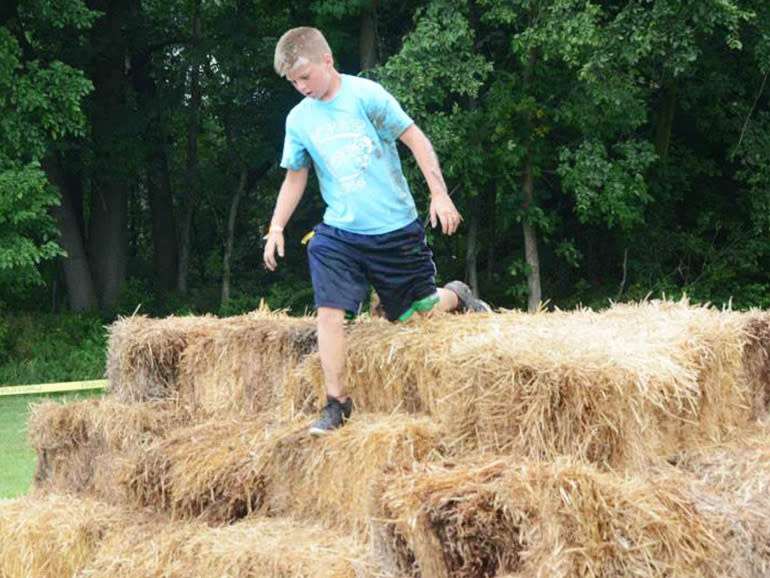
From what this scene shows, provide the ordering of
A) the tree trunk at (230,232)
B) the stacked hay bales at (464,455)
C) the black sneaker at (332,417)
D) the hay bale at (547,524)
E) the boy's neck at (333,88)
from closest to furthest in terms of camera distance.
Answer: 1. the hay bale at (547,524)
2. the stacked hay bales at (464,455)
3. the black sneaker at (332,417)
4. the boy's neck at (333,88)
5. the tree trunk at (230,232)

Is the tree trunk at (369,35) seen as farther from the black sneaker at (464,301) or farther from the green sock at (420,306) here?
the green sock at (420,306)

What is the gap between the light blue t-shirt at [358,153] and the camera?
568cm

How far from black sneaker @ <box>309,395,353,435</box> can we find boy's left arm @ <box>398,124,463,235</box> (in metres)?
0.88

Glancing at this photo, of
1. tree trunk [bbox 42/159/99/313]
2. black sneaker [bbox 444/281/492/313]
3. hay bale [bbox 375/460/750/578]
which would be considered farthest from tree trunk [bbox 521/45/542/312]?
hay bale [bbox 375/460/750/578]

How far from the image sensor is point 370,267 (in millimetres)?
5719

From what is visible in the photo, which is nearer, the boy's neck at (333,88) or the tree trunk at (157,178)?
the boy's neck at (333,88)

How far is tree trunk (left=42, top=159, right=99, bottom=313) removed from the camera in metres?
20.3

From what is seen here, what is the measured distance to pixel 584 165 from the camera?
17594 mm

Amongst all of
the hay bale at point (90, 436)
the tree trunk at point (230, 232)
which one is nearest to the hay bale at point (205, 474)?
the hay bale at point (90, 436)

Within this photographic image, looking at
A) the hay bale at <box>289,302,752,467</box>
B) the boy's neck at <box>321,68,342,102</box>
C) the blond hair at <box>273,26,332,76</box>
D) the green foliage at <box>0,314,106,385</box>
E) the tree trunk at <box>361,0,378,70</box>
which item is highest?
the tree trunk at <box>361,0,378,70</box>

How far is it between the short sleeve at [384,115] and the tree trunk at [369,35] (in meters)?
13.9

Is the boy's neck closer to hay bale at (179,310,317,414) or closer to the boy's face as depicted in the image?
the boy's face

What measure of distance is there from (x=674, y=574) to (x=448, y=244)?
17.9 m

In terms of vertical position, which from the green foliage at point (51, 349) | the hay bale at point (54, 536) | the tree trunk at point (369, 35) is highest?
the tree trunk at point (369, 35)
